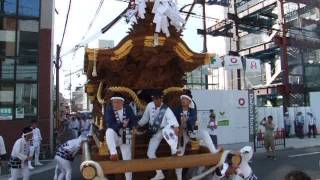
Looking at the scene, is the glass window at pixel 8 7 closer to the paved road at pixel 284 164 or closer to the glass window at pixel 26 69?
the glass window at pixel 26 69

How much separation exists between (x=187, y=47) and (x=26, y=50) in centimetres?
1302

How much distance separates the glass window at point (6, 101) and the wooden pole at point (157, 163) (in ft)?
43.8

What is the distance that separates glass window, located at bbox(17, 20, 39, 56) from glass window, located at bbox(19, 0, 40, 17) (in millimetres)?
369

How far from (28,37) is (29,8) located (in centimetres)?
140

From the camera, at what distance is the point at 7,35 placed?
1819 cm

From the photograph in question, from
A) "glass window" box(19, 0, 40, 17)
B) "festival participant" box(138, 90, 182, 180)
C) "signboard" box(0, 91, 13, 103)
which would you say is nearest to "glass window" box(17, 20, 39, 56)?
"glass window" box(19, 0, 40, 17)

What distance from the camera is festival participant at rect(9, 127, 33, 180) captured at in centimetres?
965

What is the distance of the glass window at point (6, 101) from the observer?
17.6 metres

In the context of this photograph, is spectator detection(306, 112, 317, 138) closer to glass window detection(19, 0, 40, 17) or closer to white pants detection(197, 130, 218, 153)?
glass window detection(19, 0, 40, 17)

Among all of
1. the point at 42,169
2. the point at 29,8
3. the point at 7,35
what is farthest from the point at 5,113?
the point at 29,8

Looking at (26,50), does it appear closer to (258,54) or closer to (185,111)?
(185,111)

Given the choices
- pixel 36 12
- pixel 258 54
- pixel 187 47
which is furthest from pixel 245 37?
pixel 187 47

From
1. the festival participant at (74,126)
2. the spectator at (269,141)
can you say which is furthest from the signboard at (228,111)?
the festival participant at (74,126)

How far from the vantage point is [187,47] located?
7.38 m
